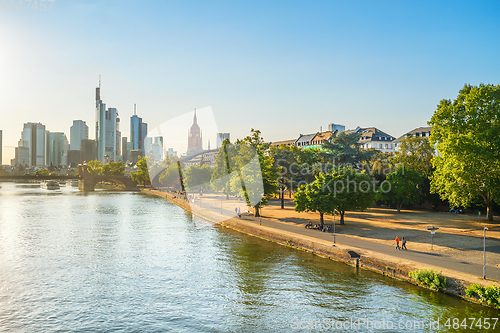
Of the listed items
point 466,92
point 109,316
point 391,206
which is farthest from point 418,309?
point 391,206

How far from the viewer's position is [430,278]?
22469mm

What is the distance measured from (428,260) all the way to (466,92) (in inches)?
1014

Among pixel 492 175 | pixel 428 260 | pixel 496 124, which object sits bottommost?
pixel 428 260

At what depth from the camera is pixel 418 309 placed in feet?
65.0

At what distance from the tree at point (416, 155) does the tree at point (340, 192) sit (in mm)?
29488

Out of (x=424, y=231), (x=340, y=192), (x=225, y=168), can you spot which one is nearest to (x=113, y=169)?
(x=225, y=168)

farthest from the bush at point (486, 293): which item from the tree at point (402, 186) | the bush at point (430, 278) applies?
the tree at point (402, 186)

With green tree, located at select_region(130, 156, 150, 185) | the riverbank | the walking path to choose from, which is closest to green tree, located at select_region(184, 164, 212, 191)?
green tree, located at select_region(130, 156, 150, 185)

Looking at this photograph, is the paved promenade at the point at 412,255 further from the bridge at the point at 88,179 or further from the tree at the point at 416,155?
the bridge at the point at 88,179

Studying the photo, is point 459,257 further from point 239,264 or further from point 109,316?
point 109,316

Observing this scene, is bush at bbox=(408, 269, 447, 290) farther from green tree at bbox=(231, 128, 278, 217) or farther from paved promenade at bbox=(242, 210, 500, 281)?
green tree at bbox=(231, 128, 278, 217)

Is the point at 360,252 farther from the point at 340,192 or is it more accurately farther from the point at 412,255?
the point at 340,192

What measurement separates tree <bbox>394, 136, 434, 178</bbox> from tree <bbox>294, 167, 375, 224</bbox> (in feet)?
96.7

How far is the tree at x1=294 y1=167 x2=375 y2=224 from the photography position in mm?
40469
